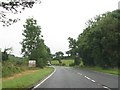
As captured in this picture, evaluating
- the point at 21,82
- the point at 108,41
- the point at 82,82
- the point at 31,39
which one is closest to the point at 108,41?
the point at 108,41

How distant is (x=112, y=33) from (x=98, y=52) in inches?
351

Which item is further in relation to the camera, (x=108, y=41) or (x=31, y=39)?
(x=31, y=39)

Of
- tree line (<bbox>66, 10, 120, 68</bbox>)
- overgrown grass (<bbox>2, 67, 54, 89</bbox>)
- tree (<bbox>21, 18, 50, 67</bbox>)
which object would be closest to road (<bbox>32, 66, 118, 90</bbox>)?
overgrown grass (<bbox>2, 67, 54, 89</bbox>)

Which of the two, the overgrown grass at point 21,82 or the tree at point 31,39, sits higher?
the tree at point 31,39

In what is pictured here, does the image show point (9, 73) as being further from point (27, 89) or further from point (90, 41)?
point (90, 41)

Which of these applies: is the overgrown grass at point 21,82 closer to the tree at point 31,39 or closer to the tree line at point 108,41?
the tree line at point 108,41

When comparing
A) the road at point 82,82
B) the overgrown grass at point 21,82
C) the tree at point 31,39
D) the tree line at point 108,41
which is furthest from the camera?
the tree at point 31,39

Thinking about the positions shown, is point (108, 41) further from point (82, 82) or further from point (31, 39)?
point (82, 82)

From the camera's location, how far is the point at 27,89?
23125 millimetres

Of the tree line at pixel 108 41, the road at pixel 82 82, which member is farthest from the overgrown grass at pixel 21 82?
the tree line at pixel 108 41

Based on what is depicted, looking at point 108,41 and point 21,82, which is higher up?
point 108,41

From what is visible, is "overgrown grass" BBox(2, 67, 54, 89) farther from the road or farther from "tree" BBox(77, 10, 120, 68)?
"tree" BBox(77, 10, 120, 68)

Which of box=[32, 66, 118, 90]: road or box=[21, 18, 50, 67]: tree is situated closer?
box=[32, 66, 118, 90]: road

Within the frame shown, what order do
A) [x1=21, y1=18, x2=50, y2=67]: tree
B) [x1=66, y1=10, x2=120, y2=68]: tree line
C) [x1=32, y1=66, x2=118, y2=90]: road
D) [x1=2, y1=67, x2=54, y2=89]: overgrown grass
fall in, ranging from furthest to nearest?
[x1=21, y1=18, x2=50, y2=67]: tree → [x1=66, y1=10, x2=120, y2=68]: tree line → [x1=2, y1=67, x2=54, y2=89]: overgrown grass → [x1=32, y1=66, x2=118, y2=90]: road
